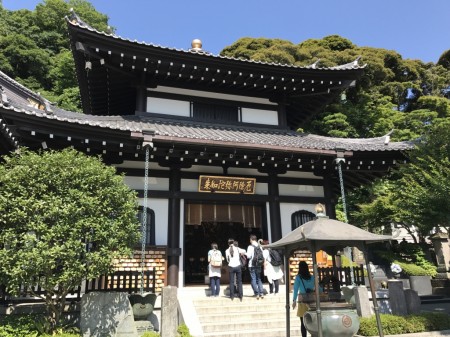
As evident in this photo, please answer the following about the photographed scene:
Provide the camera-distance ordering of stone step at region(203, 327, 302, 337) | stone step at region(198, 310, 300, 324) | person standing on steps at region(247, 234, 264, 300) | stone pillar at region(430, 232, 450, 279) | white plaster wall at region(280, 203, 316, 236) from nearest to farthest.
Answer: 1. stone step at region(203, 327, 302, 337)
2. stone step at region(198, 310, 300, 324)
3. person standing on steps at region(247, 234, 264, 300)
4. white plaster wall at region(280, 203, 316, 236)
5. stone pillar at region(430, 232, 450, 279)

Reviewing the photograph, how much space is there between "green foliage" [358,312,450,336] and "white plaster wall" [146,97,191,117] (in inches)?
366

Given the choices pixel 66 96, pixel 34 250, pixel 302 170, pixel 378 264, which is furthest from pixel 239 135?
pixel 66 96

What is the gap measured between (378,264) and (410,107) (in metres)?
20.9

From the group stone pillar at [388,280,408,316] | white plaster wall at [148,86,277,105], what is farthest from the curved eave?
stone pillar at [388,280,408,316]

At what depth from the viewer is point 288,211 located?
12742 mm

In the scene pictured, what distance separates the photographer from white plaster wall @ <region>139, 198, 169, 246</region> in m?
11.1

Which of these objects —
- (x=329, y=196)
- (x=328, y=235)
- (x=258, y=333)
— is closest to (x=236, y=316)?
(x=258, y=333)

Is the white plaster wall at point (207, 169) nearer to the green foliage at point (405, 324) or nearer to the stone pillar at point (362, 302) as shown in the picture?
the stone pillar at point (362, 302)

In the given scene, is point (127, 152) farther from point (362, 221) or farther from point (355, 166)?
point (362, 221)

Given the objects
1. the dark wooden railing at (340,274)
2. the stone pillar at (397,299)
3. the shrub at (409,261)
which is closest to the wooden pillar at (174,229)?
the dark wooden railing at (340,274)

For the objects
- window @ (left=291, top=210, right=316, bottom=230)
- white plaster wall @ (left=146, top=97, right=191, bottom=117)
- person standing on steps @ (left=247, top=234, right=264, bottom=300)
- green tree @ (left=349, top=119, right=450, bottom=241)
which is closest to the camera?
green tree @ (left=349, top=119, right=450, bottom=241)

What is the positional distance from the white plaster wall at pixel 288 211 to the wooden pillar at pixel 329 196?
1.92 ft

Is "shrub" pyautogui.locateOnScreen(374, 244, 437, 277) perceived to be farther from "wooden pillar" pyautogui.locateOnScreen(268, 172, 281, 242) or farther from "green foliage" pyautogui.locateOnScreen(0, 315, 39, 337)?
"green foliage" pyautogui.locateOnScreen(0, 315, 39, 337)

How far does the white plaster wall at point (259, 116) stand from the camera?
47.5 ft
